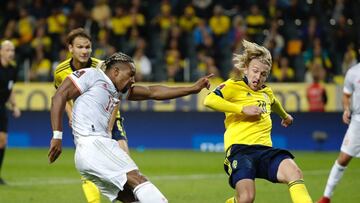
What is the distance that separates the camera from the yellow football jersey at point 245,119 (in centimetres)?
877

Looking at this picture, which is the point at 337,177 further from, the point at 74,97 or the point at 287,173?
the point at 74,97

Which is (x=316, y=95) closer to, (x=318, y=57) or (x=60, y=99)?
(x=318, y=57)

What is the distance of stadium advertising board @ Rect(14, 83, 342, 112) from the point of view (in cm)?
2177

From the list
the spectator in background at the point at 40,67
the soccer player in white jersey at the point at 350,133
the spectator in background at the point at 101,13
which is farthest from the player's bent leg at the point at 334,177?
the spectator in background at the point at 101,13

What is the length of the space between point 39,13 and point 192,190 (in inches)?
555

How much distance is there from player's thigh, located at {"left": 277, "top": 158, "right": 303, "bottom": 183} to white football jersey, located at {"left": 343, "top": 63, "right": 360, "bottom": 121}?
295 centimetres

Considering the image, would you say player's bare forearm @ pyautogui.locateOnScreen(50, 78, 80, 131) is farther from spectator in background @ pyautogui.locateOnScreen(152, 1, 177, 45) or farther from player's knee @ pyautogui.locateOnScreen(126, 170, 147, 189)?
spectator in background @ pyautogui.locateOnScreen(152, 1, 177, 45)

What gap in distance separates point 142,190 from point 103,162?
0.42 meters

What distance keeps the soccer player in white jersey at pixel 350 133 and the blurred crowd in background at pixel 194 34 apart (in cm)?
1033

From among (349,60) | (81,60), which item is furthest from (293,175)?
(349,60)

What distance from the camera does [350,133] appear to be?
1114 centimetres

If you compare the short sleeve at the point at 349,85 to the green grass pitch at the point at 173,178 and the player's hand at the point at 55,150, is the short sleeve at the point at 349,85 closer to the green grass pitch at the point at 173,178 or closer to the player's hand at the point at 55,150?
the green grass pitch at the point at 173,178

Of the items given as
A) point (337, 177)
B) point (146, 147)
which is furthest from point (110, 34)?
point (337, 177)

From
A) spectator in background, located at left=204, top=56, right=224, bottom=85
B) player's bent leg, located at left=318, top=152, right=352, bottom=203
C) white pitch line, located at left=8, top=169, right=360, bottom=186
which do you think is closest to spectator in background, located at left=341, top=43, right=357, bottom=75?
spectator in background, located at left=204, top=56, right=224, bottom=85
